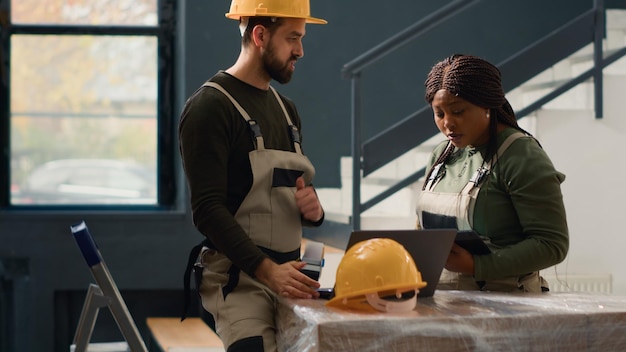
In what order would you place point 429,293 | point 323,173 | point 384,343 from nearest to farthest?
1. point 384,343
2. point 429,293
3. point 323,173

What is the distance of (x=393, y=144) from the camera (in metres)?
5.00

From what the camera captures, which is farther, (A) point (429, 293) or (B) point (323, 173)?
(B) point (323, 173)

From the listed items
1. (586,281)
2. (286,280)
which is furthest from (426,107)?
(286,280)

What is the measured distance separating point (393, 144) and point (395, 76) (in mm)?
888

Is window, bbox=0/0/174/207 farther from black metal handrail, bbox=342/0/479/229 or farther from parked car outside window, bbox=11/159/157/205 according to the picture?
black metal handrail, bbox=342/0/479/229

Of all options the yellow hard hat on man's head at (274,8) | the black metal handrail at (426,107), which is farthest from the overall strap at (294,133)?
the black metal handrail at (426,107)

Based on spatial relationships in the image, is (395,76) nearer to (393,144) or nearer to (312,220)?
(393,144)

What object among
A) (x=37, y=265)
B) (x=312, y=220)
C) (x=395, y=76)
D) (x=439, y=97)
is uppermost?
(x=395, y=76)

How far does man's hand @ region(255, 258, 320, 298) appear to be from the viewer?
205 cm

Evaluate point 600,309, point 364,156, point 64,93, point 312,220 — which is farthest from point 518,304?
point 64,93

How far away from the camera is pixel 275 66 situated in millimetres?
2266

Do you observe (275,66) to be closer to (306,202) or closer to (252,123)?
(252,123)

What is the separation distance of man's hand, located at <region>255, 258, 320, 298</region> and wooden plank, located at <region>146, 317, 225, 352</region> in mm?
2370

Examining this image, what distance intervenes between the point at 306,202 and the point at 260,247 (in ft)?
0.51
